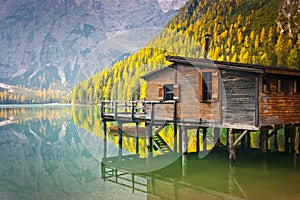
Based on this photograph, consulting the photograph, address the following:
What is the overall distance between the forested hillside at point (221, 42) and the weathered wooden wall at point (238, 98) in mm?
62679

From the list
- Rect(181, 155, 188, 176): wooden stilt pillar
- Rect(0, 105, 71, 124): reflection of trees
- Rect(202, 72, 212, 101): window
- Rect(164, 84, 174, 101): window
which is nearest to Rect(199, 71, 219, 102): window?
Rect(202, 72, 212, 101): window

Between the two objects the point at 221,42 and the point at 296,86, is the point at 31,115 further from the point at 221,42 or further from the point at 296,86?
the point at 296,86

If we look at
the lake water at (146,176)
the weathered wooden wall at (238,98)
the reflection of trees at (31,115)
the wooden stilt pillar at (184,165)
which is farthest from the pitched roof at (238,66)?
the reflection of trees at (31,115)

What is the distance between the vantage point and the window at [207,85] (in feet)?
72.4

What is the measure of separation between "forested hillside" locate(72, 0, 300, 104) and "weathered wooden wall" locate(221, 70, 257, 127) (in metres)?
62.7

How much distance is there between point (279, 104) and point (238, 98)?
2.72m

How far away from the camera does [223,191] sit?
1672 centimetres

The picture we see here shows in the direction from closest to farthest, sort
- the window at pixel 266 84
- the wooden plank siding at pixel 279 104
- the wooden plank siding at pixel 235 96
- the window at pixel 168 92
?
the wooden plank siding at pixel 235 96
the wooden plank siding at pixel 279 104
the window at pixel 266 84
the window at pixel 168 92

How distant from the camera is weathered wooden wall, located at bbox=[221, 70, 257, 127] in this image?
791 inches

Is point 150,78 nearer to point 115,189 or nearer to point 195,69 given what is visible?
point 195,69

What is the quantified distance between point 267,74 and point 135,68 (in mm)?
111078

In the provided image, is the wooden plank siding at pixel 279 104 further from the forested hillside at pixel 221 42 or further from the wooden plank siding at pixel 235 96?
the forested hillside at pixel 221 42

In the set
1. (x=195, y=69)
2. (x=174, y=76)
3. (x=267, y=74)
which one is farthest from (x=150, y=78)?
(x=267, y=74)

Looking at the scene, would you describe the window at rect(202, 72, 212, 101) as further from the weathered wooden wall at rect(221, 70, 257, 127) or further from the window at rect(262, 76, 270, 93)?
the window at rect(262, 76, 270, 93)
